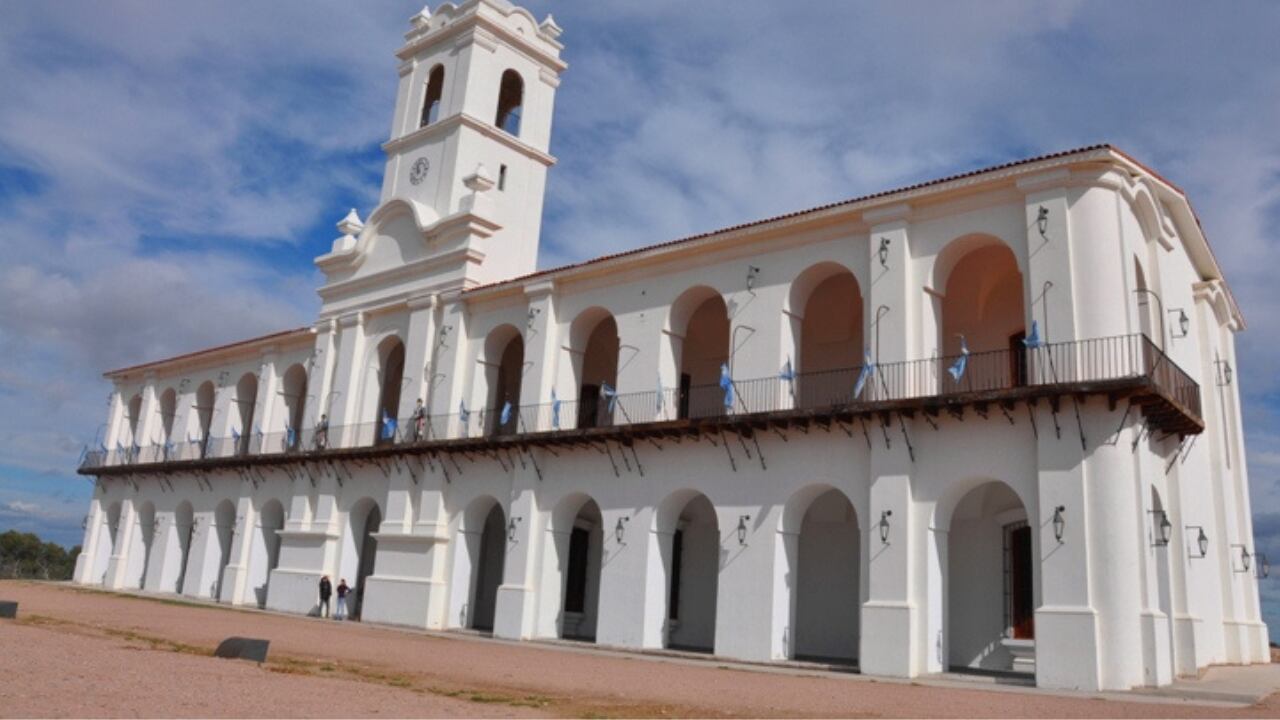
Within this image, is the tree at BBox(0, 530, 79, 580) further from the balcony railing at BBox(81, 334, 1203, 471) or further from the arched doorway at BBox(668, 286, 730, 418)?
the arched doorway at BBox(668, 286, 730, 418)

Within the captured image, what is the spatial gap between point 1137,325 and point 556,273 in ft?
43.2

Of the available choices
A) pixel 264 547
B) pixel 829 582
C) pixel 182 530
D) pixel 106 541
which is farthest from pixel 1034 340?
pixel 106 541

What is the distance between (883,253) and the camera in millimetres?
18984

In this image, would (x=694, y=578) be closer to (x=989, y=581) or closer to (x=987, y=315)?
(x=989, y=581)

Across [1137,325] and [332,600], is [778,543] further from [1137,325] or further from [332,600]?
[332,600]

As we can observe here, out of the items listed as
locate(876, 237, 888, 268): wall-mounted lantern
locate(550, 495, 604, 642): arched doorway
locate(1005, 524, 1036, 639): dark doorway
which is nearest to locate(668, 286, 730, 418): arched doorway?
locate(550, 495, 604, 642): arched doorway

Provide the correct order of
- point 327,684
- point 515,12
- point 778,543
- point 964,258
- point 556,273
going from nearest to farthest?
point 327,684 → point 778,543 → point 964,258 → point 556,273 → point 515,12

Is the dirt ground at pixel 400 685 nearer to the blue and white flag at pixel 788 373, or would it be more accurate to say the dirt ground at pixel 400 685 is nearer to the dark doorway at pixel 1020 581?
the dark doorway at pixel 1020 581

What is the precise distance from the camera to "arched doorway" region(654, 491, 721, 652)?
2395 centimetres

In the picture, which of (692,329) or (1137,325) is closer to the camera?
(1137,325)

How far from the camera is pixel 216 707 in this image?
874 cm

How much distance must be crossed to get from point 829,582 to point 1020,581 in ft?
13.7

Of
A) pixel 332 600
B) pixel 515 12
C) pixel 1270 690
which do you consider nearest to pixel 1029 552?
pixel 1270 690

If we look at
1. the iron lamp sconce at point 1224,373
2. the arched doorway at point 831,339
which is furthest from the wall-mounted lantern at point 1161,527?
the iron lamp sconce at point 1224,373
